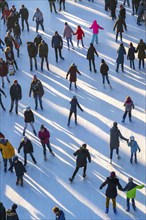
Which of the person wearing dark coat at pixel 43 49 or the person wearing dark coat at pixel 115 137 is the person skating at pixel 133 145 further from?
the person wearing dark coat at pixel 43 49

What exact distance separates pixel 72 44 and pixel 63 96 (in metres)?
3.47

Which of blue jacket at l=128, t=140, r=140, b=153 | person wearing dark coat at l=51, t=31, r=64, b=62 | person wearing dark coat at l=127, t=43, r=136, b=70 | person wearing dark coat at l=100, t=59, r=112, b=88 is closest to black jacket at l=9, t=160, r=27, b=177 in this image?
blue jacket at l=128, t=140, r=140, b=153

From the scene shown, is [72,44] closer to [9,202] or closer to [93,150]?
[93,150]

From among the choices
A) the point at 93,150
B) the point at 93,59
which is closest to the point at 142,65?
the point at 93,59

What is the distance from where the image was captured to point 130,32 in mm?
22531

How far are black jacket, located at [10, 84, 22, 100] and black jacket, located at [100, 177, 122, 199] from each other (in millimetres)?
5161

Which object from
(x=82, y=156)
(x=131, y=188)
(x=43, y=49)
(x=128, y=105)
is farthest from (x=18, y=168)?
(x=43, y=49)

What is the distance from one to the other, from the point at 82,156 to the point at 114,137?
4.21ft

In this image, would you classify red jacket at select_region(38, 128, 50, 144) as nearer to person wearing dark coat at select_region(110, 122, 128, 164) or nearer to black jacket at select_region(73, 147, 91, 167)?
black jacket at select_region(73, 147, 91, 167)

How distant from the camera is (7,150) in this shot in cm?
1453

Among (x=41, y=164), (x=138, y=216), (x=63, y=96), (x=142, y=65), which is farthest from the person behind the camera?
(x=142, y=65)

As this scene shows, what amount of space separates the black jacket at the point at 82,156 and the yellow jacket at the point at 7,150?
1.79 m

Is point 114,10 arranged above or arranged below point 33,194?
above

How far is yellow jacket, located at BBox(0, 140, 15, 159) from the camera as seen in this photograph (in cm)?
1448
